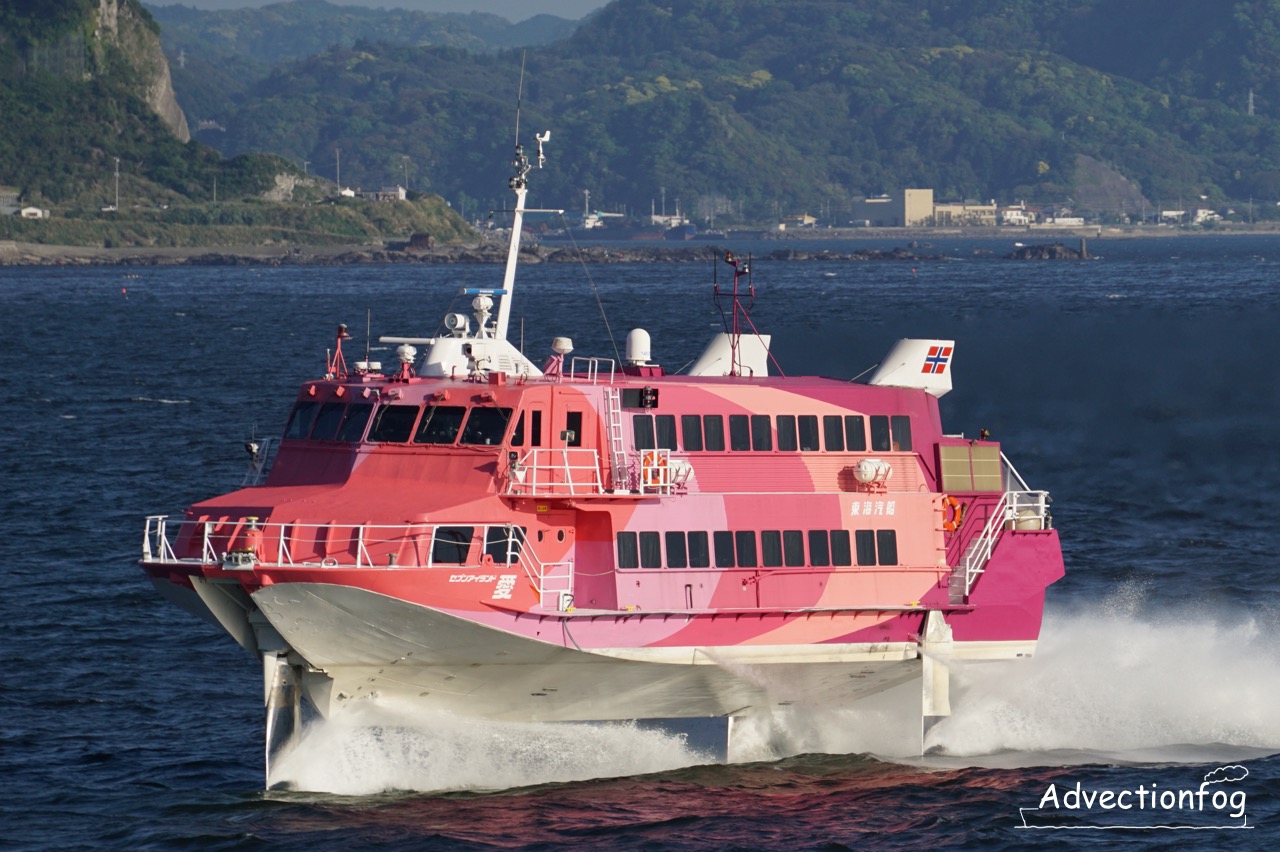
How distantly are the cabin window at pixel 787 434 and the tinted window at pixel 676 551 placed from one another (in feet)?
7.97

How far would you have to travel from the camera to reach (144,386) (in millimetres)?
81125

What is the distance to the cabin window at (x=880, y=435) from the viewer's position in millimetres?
30453

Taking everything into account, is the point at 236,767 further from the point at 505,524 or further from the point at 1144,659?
the point at 1144,659

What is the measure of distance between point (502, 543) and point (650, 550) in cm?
238

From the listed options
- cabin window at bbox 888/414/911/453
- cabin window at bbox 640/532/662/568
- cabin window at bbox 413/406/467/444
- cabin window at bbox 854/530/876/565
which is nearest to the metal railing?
cabin window at bbox 640/532/662/568

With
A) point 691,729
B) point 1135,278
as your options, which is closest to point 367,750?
point 691,729

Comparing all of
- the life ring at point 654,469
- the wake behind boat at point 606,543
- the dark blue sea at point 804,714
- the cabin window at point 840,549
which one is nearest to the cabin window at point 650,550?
the wake behind boat at point 606,543

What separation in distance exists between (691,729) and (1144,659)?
29.5ft

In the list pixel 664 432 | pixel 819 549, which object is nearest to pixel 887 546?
pixel 819 549

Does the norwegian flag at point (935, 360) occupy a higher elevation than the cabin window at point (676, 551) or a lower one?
higher

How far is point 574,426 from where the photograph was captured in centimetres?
2873

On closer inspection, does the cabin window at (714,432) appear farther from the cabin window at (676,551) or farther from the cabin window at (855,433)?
the cabin window at (855,433)

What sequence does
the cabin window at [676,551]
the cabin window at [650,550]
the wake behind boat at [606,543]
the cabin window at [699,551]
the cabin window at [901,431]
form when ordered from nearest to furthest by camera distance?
the wake behind boat at [606,543], the cabin window at [650,550], the cabin window at [676,551], the cabin window at [699,551], the cabin window at [901,431]

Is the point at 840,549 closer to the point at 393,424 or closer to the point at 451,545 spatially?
the point at 451,545
